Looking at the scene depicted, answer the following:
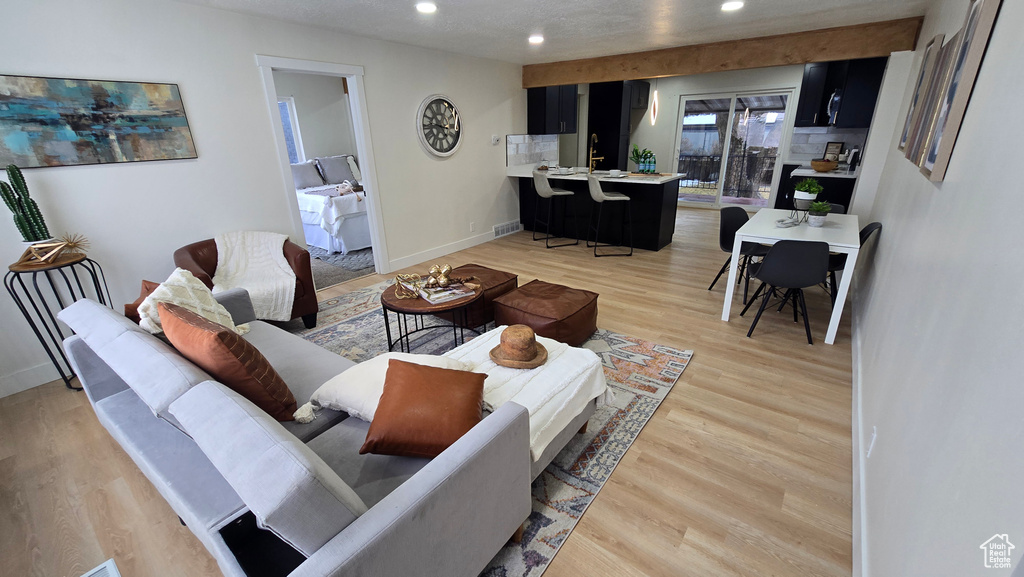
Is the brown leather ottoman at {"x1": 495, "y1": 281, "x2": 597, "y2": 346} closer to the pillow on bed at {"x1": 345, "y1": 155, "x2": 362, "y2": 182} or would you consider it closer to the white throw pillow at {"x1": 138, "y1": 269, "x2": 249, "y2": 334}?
the white throw pillow at {"x1": 138, "y1": 269, "x2": 249, "y2": 334}

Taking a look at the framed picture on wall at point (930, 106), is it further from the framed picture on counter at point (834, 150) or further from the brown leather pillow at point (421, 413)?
the framed picture on counter at point (834, 150)

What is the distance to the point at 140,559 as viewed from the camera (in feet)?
5.10

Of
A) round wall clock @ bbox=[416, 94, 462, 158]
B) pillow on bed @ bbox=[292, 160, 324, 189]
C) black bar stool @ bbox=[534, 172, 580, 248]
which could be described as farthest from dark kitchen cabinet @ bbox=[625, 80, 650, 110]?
pillow on bed @ bbox=[292, 160, 324, 189]

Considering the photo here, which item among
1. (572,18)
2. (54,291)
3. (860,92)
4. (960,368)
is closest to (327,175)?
(54,291)

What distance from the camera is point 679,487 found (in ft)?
5.93

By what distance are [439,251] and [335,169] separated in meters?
2.64

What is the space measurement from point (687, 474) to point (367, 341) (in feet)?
7.61

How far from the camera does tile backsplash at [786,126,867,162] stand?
5.84 metres

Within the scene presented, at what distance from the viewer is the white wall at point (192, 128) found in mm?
2561

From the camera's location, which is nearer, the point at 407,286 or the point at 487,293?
the point at 407,286

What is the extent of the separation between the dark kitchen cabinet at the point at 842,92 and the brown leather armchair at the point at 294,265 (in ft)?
20.2

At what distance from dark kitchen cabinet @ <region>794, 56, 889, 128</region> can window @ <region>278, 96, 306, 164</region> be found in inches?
296

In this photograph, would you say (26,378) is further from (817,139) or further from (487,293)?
(817,139)

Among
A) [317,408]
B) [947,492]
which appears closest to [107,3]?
[317,408]
